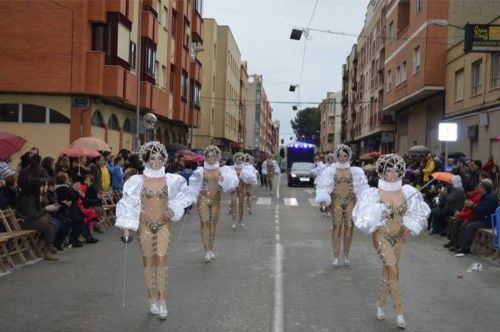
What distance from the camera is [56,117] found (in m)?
27.1

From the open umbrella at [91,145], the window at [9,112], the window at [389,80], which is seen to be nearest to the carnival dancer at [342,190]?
the open umbrella at [91,145]

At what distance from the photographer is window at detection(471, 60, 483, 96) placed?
27.7 m

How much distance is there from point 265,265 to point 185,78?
3582cm

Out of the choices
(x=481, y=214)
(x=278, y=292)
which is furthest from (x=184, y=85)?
(x=278, y=292)

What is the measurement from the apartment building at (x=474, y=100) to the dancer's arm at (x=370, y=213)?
18276 mm

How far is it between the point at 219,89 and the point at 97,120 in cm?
4293

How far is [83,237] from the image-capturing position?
1454 centimetres

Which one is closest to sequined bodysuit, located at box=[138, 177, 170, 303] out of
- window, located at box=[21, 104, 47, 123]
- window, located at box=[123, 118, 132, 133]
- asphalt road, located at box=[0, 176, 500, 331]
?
asphalt road, located at box=[0, 176, 500, 331]

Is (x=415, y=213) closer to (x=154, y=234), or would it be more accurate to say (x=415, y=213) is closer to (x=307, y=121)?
(x=154, y=234)

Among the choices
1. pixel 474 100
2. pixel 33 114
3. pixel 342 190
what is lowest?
pixel 342 190

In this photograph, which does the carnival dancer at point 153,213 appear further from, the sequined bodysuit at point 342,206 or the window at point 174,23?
the window at point 174,23

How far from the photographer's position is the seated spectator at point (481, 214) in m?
13.7

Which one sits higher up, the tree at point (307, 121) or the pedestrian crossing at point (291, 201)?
the tree at point (307, 121)

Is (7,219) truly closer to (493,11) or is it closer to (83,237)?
(83,237)
